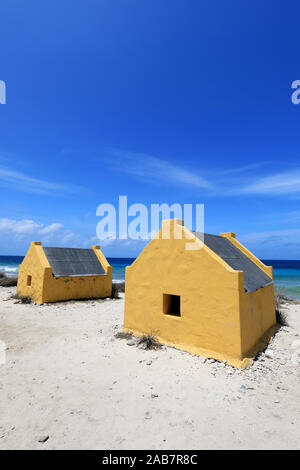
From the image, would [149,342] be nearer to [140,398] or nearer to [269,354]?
[140,398]

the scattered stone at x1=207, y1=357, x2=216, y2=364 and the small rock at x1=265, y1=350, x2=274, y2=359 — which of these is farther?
the small rock at x1=265, y1=350, x2=274, y2=359

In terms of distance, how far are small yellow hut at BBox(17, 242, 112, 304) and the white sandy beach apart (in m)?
6.72

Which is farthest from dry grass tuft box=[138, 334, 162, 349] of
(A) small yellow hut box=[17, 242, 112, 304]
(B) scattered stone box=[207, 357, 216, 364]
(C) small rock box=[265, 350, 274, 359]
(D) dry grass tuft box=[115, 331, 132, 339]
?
(A) small yellow hut box=[17, 242, 112, 304]

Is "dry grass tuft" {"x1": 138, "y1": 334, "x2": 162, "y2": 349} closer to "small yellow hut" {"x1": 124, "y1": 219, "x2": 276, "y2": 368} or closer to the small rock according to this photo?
"small yellow hut" {"x1": 124, "y1": 219, "x2": 276, "y2": 368}

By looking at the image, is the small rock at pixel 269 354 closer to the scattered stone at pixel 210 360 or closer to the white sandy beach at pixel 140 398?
the white sandy beach at pixel 140 398

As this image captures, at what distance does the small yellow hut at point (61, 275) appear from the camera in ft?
49.2

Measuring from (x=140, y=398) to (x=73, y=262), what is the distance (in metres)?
13.3

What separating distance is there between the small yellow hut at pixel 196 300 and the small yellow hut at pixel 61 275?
25.7 feet

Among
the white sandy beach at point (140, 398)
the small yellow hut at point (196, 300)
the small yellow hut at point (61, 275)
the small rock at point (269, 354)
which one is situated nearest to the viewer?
the white sandy beach at point (140, 398)

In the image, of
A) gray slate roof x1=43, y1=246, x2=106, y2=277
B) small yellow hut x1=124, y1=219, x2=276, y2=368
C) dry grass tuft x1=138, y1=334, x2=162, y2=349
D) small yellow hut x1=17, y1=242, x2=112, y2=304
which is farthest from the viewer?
gray slate roof x1=43, y1=246, x2=106, y2=277

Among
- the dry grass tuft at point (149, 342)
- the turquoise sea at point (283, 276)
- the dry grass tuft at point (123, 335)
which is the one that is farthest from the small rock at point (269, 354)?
the turquoise sea at point (283, 276)

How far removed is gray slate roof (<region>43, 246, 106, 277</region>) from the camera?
1608 centimetres

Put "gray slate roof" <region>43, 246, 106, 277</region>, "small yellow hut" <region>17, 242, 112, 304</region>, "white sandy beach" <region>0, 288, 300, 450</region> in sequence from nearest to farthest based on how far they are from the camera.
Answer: "white sandy beach" <region>0, 288, 300, 450</region> < "small yellow hut" <region>17, 242, 112, 304</region> < "gray slate roof" <region>43, 246, 106, 277</region>
